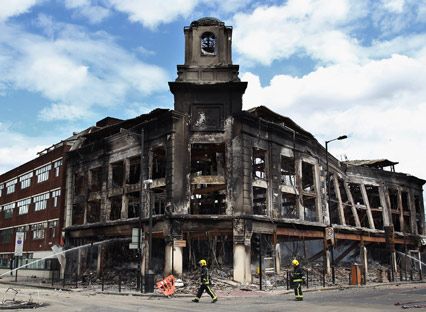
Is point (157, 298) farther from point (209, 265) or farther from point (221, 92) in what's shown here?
point (221, 92)

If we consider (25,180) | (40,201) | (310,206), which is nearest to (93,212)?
(40,201)

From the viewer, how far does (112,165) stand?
38406 mm

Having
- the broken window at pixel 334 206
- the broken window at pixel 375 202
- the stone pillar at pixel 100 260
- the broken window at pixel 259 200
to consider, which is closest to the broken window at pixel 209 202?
the broken window at pixel 259 200

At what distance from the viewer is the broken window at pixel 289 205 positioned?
36.1 meters

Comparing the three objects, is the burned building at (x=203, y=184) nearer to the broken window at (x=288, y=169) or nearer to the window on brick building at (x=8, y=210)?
the broken window at (x=288, y=169)

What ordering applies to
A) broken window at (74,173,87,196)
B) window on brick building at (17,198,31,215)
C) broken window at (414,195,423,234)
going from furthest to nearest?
broken window at (414,195,423,234) < window on brick building at (17,198,31,215) < broken window at (74,173,87,196)

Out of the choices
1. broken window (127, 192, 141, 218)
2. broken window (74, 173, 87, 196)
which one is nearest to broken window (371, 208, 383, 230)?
broken window (127, 192, 141, 218)

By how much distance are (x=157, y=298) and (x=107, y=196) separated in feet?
55.0

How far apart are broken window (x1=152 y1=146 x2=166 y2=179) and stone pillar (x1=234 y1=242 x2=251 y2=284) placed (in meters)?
9.13

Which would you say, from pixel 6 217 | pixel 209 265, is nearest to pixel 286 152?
pixel 209 265

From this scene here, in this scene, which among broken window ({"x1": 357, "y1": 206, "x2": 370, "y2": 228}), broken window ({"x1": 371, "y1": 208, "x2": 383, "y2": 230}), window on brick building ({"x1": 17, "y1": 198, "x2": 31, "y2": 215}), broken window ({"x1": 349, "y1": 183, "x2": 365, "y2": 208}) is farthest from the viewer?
window on brick building ({"x1": 17, "y1": 198, "x2": 31, "y2": 215})

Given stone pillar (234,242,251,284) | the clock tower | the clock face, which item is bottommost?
stone pillar (234,242,251,284)

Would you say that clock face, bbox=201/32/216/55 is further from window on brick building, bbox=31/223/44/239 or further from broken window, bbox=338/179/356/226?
window on brick building, bbox=31/223/44/239

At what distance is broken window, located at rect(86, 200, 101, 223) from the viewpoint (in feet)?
132
